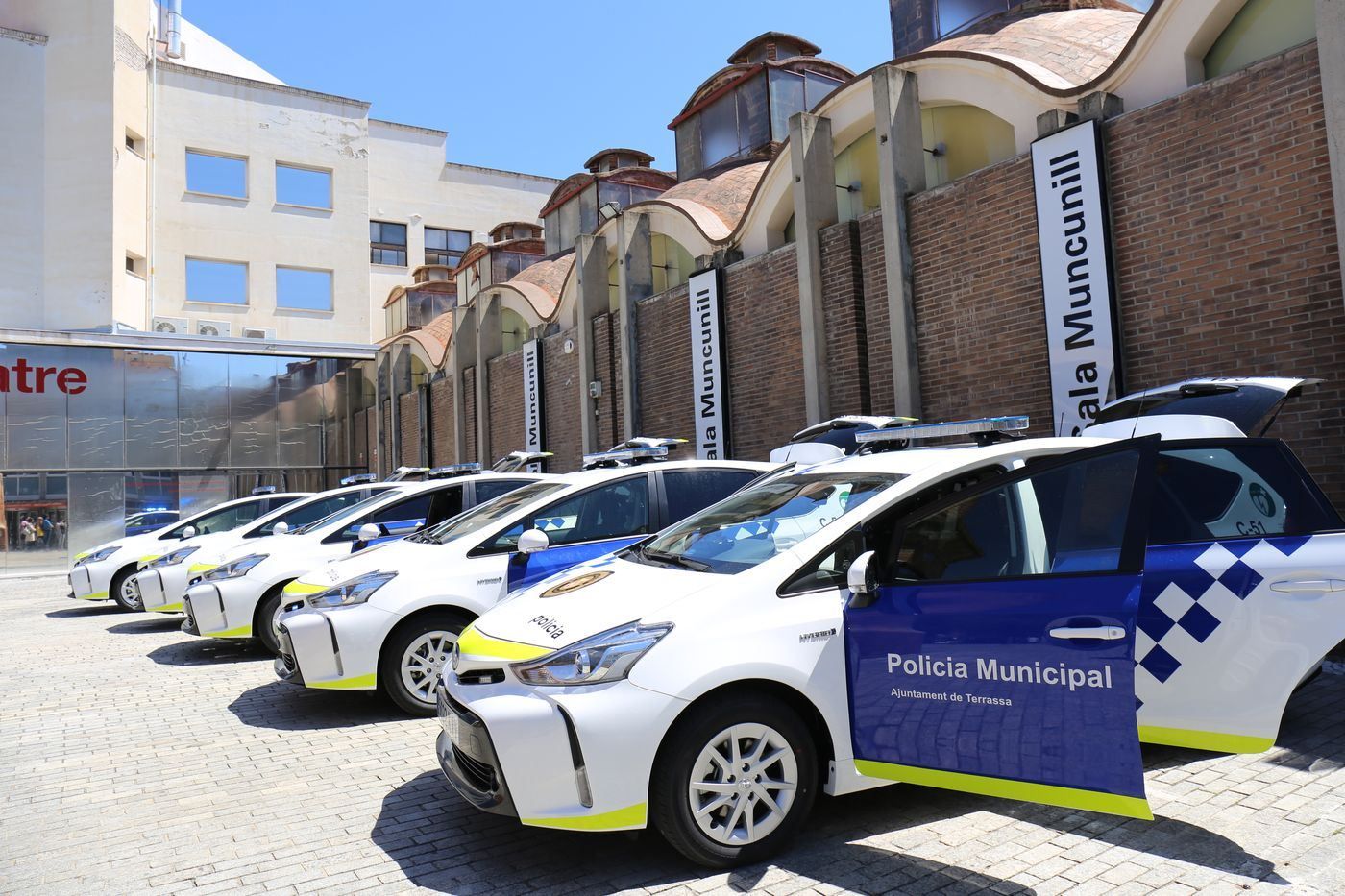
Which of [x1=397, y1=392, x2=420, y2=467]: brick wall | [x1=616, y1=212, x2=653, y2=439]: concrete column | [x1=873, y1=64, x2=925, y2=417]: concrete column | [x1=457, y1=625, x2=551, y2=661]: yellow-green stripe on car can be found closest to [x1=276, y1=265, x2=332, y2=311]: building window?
[x1=397, y1=392, x2=420, y2=467]: brick wall

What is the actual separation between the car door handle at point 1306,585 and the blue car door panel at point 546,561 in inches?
153

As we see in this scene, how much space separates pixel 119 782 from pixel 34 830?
74 cm

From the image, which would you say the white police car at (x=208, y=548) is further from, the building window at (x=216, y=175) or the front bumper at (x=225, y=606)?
the building window at (x=216, y=175)

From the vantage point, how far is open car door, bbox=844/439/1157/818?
3.14 m

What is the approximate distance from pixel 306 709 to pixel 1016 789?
5.35 meters

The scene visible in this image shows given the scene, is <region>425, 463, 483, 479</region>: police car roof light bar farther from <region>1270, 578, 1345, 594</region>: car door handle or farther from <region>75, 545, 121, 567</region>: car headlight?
<region>1270, 578, 1345, 594</region>: car door handle

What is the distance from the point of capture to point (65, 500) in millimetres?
24172

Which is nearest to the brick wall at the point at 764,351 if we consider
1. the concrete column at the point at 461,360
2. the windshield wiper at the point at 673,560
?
the windshield wiper at the point at 673,560

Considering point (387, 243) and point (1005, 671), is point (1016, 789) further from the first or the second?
point (387, 243)

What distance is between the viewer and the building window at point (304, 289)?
33062 millimetres

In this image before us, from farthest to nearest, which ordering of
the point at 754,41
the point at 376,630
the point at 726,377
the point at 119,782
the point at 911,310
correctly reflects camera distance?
the point at 754,41 → the point at 726,377 → the point at 911,310 → the point at 376,630 → the point at 119,782

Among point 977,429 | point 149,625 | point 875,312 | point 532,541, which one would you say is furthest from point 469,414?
point 977,429

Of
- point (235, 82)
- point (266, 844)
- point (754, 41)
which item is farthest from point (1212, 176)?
point (235, 82)

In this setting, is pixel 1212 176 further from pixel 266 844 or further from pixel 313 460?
pixel 313 460
